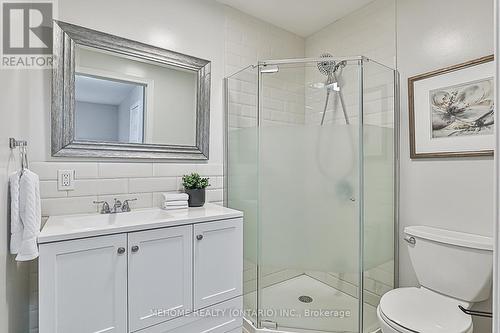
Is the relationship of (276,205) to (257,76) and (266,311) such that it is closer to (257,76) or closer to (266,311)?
(266,311)

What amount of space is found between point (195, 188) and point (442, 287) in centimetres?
166

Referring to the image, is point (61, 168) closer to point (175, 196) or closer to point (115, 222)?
point (115, 222)

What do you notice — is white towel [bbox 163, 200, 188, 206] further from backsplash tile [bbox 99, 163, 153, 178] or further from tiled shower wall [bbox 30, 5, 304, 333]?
backsplash tile [bbox 99, 163, 153, 178]

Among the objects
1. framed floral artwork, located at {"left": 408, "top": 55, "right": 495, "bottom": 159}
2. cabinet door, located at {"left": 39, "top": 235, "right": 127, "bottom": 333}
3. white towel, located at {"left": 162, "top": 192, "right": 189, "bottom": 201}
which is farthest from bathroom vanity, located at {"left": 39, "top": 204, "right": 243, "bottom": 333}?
framed floral artwork, located at {"left": 408, "top": 55, "right": 495, "bottom": 159}

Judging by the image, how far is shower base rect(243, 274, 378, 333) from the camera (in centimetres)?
188

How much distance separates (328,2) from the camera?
2.26 metres

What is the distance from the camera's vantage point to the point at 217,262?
1.63 meters

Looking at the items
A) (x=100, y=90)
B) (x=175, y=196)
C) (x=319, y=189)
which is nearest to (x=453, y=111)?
(x=319, y=189)

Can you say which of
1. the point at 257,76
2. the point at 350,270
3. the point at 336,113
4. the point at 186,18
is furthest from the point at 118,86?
the point at 350,270

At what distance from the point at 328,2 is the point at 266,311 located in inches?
98.1

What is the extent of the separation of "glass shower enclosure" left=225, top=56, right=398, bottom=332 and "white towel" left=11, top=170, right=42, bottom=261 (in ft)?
4.37

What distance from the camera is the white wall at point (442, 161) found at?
160cm

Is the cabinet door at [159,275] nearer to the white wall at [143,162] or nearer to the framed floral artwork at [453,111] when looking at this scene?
the white wall at [143,162]

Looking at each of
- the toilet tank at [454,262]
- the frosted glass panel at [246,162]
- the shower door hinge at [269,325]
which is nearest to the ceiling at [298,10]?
the frosted glass panel at [246,162]
